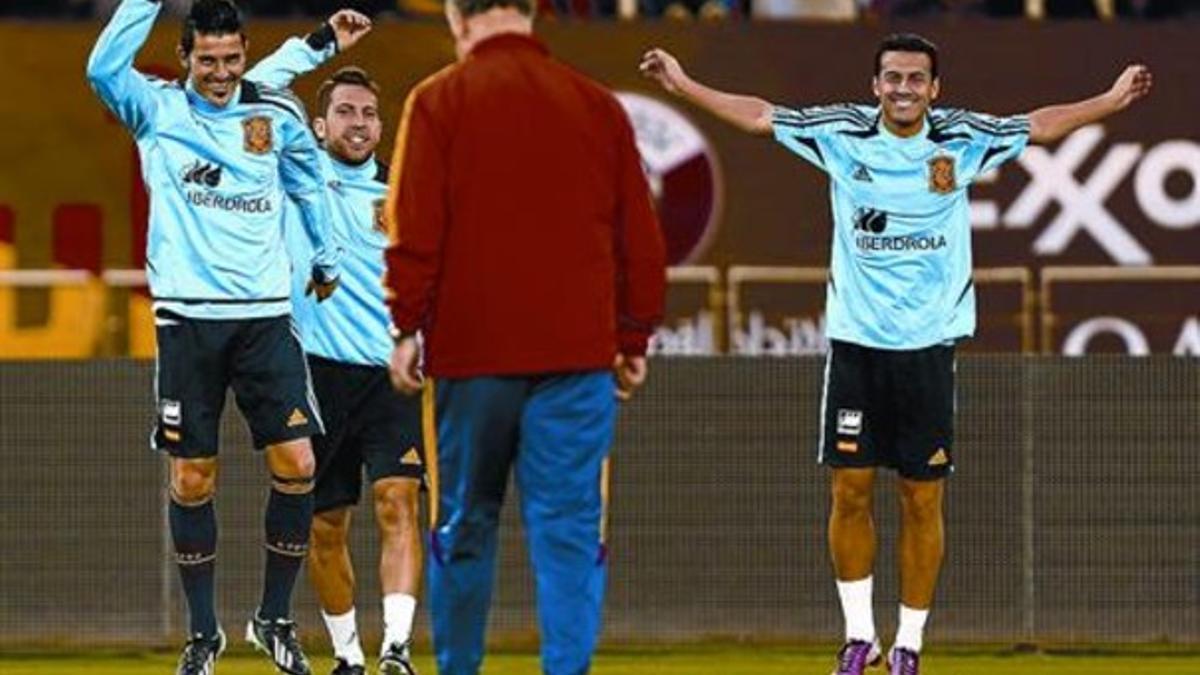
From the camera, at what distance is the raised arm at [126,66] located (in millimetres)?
14062

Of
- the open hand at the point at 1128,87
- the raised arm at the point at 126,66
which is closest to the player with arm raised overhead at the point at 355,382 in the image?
the raised arm at the point at 126,66

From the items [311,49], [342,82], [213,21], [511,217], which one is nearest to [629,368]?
[511,217]

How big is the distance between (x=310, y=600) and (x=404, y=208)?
674 centimetres

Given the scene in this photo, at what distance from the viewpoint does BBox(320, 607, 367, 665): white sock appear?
1502 cm

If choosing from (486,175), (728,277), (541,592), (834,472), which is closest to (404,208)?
(486,175)

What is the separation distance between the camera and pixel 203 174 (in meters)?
14.3

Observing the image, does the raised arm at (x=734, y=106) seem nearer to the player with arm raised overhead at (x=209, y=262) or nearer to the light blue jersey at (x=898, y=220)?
the light blue jersey at (x=898, y=220)

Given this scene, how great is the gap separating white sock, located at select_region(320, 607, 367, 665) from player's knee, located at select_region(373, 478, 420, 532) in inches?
15.9

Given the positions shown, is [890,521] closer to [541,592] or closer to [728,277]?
[728,277]

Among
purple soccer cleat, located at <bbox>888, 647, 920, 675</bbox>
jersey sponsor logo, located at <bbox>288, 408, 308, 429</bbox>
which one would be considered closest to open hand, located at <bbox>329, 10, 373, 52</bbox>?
jersey sponsor logo, located at <bbox>288, 408, 308, 429</bbox>

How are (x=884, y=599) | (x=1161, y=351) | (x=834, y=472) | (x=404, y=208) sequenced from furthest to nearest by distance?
(x=1161, y=351) → (x=884, y=599) → (x=834, y=472) → (x=404, y=208)

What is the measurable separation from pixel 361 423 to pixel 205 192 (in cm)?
151

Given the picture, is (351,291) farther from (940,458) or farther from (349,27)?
(940,458)

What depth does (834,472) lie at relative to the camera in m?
15.2
